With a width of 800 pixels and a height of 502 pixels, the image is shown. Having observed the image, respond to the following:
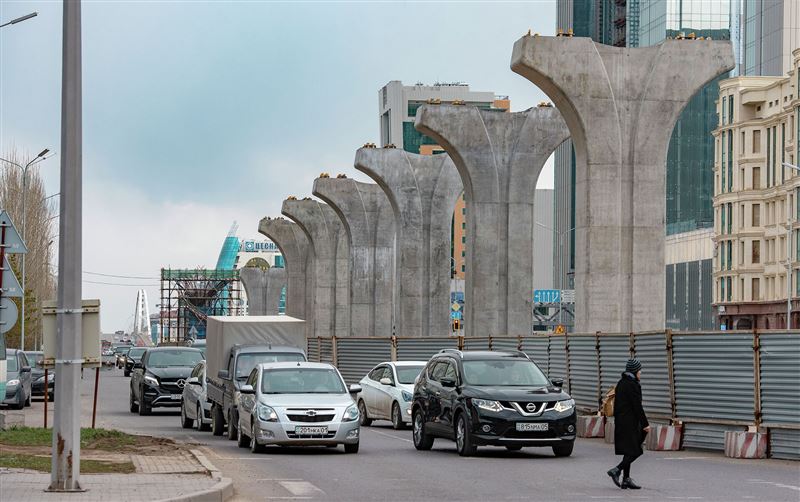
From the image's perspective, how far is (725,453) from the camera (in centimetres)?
2264

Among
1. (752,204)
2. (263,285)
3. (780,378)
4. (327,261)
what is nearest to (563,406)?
(780,378)

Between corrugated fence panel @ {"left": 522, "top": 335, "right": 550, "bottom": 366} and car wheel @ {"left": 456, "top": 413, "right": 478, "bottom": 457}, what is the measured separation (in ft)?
33.7

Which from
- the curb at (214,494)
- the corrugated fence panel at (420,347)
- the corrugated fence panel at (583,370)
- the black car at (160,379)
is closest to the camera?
the curb at (214,494)

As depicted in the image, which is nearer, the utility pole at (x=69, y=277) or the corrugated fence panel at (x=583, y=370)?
the utility pole at (x=69, y=277)

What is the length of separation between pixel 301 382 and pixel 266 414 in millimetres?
1222

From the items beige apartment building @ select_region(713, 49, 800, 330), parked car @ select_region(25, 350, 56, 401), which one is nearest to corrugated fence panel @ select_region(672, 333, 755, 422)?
parked car @ select_region(25, 350, 56, 401)

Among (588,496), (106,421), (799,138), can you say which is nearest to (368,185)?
(799,138)

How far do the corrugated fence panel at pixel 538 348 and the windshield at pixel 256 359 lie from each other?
286 inches

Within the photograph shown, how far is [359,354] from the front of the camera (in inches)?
1829

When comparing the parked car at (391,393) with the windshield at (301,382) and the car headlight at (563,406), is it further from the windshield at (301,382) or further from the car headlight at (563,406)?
the car headlight at (563,406)

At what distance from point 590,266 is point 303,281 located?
58718mm

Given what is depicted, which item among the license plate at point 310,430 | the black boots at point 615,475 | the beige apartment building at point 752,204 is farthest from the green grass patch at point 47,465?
the beige apartment building at point 752,204

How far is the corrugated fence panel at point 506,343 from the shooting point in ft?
116

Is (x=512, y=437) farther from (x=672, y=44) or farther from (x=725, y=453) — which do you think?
(x=672, y=44)
